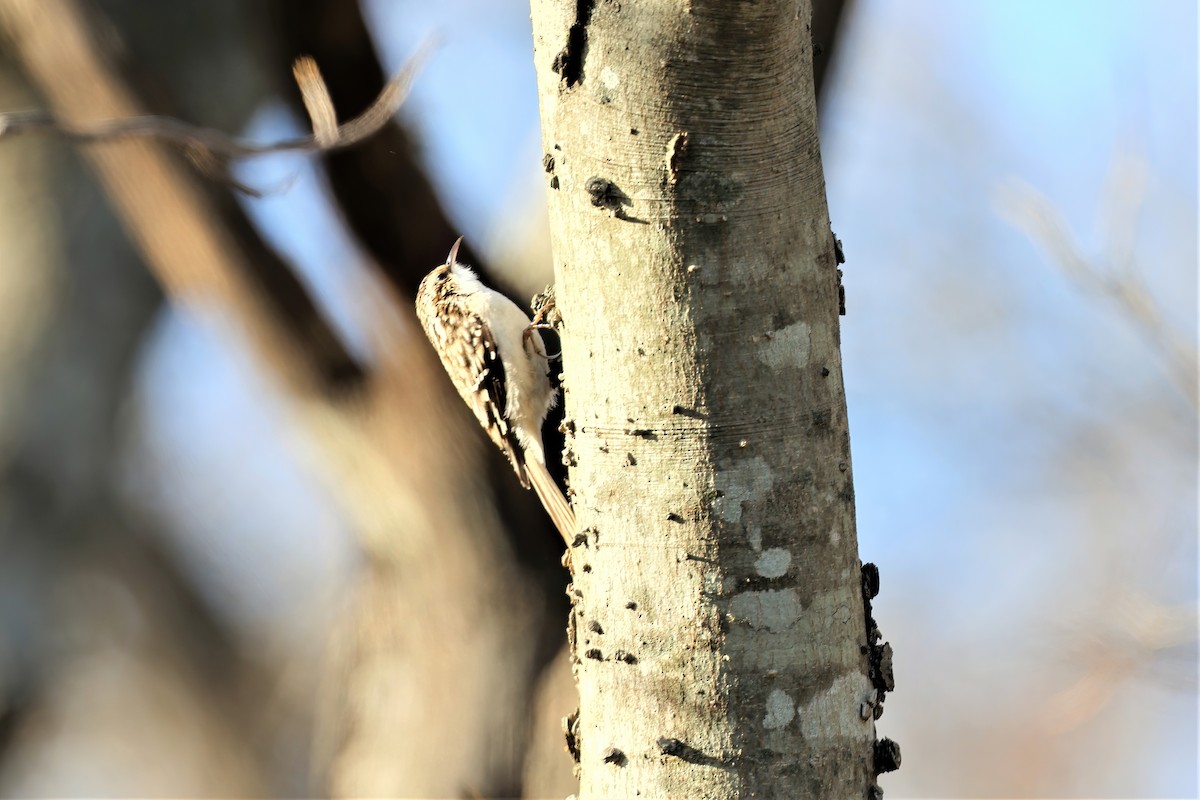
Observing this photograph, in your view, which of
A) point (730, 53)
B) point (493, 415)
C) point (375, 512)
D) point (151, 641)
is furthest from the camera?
point (151, 641)

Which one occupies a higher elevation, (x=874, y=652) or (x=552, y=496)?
(x=552, y=496)

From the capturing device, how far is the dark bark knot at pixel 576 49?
110cm

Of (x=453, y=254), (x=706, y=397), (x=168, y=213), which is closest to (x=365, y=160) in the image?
(x=453, y=254)

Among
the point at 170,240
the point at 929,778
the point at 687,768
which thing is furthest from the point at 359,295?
the point at 929,778

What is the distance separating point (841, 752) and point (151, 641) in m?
3.78

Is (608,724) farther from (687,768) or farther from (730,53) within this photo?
(730,53)

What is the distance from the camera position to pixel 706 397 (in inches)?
43.9

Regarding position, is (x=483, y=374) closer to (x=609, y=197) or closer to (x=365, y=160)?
(x=365, y=160)

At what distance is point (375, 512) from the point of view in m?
3.05

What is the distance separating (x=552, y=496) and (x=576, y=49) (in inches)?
59.1

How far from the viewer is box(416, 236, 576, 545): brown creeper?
2.56 metres

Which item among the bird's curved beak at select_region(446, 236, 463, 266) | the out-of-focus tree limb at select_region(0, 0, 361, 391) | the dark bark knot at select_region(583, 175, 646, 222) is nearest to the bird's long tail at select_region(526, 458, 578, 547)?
the bird's curved beak at select_region(446, 236, 463, 266)

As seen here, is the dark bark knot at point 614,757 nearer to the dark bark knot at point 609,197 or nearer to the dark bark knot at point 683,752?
the dark bark knot at point 683,752

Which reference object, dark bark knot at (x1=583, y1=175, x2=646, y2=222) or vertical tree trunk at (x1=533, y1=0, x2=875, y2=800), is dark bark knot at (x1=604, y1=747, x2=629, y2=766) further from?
dark bark knot at (x1=583, y1=175, x2=646, y2=222)
